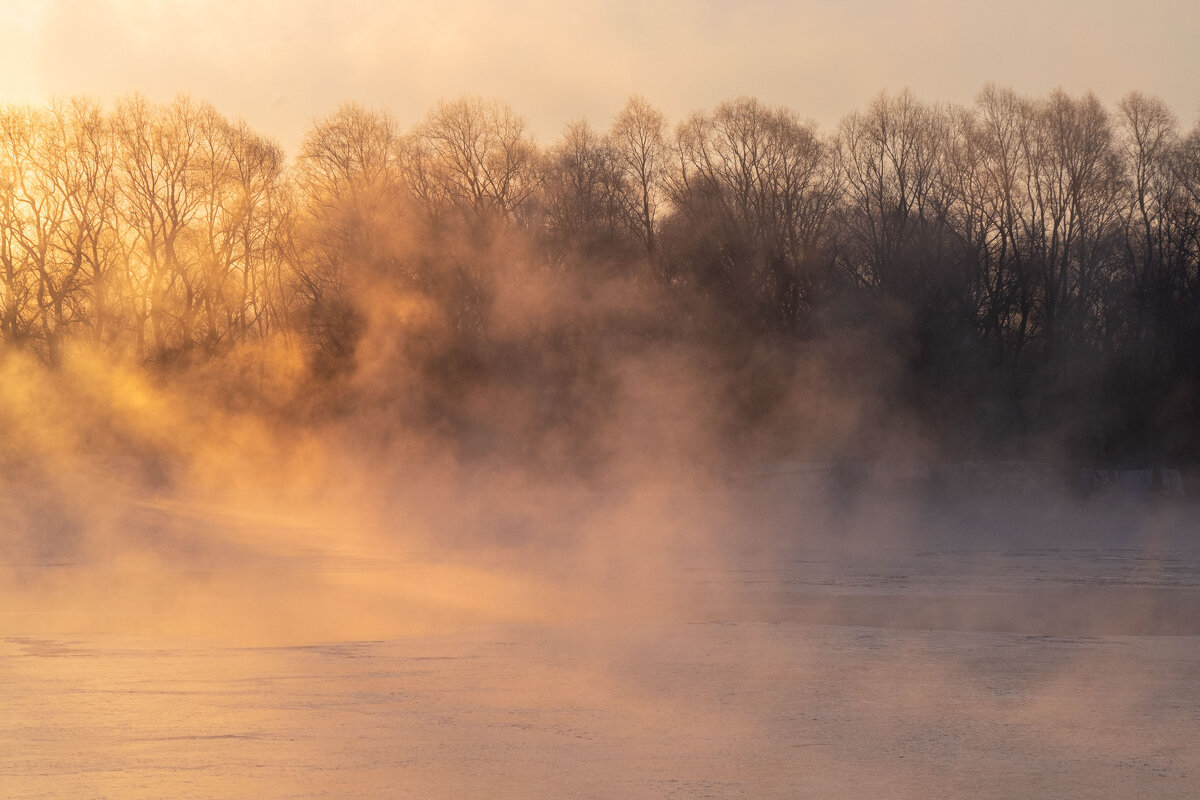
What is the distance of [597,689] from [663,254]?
21.2 metres

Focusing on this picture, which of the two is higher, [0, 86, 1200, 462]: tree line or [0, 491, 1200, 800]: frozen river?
[0, 86, 1200, 462]: tree line

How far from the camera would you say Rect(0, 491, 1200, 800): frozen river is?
13.7 ft

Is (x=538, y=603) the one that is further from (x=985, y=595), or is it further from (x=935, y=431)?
(x=935, y=431)

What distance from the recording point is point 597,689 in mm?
5703

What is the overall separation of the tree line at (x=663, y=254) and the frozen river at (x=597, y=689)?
48.6ft

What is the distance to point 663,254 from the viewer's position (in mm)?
26328

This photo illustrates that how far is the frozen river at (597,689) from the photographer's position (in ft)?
13.7

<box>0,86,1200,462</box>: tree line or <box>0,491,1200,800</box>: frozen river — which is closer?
<box>0,491,1200,800</box>: frozen river

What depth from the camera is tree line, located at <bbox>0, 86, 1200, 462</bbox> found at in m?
24.8

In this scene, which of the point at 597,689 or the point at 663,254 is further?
the point at 663,254

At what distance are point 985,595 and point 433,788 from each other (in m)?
6.85

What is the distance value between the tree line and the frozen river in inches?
583

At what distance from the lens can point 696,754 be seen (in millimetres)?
4500

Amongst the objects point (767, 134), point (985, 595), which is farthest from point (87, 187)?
point (985, 595)
